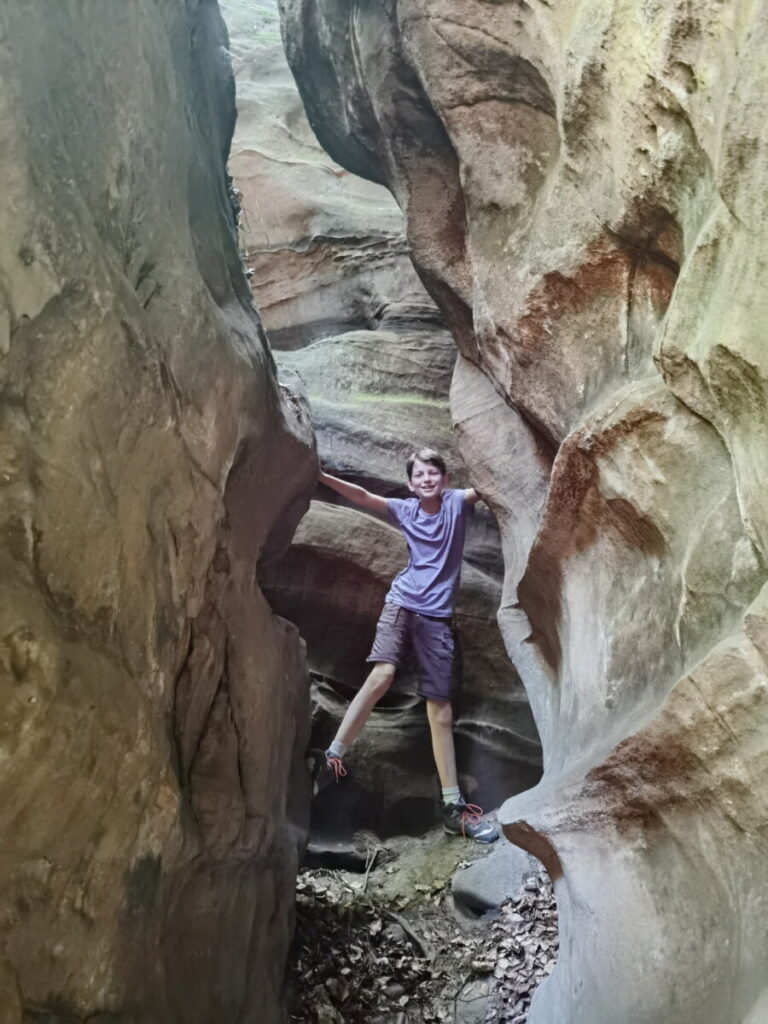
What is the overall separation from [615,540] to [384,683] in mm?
3105

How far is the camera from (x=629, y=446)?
4.27 meters

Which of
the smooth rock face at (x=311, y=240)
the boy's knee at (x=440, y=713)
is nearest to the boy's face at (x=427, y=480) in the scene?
the boy's knee at (x=440, y=713)

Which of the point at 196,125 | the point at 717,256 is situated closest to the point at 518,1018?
the point at 717,256

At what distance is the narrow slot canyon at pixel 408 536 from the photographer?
3057mm

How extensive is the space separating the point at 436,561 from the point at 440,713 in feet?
4.45

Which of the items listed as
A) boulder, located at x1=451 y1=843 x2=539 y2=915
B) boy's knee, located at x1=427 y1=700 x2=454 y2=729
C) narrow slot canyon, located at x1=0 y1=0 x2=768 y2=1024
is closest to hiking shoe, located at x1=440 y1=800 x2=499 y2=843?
narrow slot canyon, located at x1=0 y1=0 x2=768 y2=1024

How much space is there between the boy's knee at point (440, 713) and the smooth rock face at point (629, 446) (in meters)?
1.19

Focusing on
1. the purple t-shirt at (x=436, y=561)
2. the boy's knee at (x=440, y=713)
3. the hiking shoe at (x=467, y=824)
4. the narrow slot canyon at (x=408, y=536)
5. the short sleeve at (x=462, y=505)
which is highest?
the narrow slot canyon at (x=408, y=536)

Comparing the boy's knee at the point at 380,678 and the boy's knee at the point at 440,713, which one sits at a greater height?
the boy's knee at the point at 380,678

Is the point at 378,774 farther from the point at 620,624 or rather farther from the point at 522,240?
the point at 522,240

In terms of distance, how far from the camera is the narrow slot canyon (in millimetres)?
3057

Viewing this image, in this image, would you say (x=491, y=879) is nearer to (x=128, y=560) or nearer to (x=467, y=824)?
(x=467, y=824)

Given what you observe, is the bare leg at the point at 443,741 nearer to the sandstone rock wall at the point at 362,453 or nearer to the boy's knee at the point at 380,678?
the boy's knee at the point at 380,678

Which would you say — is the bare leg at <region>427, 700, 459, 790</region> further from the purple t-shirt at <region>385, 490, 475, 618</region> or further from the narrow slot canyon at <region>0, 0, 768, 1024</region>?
the purple t-shirt at <region>385, 490, 475, 618</region>
